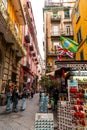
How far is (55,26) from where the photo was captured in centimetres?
2853

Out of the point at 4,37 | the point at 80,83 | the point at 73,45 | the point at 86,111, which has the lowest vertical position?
the point at 86,111

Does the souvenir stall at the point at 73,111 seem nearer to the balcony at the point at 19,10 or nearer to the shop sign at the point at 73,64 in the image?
the shop sign at the point at 73,64

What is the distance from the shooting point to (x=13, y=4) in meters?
15.3

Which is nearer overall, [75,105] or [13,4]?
[75,105]

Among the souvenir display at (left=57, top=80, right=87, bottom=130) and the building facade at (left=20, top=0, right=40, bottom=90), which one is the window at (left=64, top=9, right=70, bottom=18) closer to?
the building facade at (left=20, top=0, right=40, bottom=90)

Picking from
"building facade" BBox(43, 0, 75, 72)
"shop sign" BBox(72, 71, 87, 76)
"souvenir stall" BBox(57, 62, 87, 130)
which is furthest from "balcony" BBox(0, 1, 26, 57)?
"building facade" BBox(43, 0, 75, 72)

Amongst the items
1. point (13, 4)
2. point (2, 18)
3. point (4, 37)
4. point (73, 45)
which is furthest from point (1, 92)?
point (13, 4)

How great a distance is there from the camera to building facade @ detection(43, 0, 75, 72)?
26.5 meters

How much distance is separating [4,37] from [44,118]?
32.3ft

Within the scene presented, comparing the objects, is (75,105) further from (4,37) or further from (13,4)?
(13,4)

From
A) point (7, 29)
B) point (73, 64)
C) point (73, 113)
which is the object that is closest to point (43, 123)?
point (73, 113)

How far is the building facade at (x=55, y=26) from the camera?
26.5 meters

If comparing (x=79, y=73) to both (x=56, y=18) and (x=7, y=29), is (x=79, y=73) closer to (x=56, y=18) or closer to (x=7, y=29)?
(x=7, y=29)

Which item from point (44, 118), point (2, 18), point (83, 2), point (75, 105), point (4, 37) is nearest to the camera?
point (44, 118)
